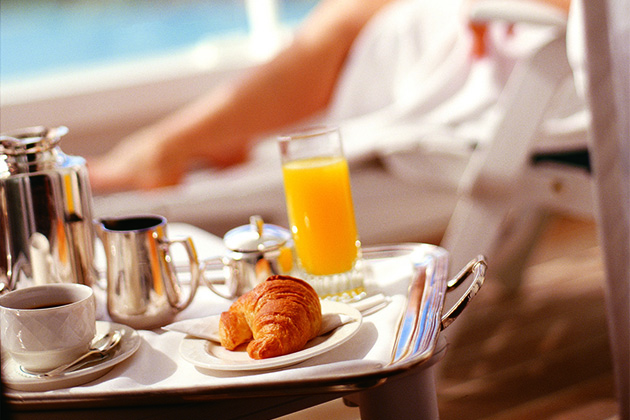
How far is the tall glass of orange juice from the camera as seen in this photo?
72 centimetres

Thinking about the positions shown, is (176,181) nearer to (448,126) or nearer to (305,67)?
(305,67)

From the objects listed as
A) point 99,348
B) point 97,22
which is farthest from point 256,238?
point 97,22

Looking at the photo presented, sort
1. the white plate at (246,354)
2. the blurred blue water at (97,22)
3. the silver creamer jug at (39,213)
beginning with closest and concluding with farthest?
the white plate at (246,354) → the silver creamer jug at (39,213) → the blurred blue water at (97,22)

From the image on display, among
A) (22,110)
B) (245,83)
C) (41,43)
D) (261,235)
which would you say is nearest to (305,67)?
(245,83)

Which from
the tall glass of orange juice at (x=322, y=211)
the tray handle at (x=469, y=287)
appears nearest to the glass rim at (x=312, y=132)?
the tall glass of orange juice at (x=322, y=211)

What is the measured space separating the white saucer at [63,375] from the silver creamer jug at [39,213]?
112 mm

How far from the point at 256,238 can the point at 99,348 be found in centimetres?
19

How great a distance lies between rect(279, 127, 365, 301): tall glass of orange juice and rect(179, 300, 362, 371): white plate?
14cm

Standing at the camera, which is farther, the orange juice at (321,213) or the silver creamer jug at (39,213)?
the orange juice at (321,213)

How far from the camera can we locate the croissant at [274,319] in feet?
1.67

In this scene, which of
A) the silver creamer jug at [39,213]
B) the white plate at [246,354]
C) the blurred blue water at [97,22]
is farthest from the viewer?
the blurred blue water at [97,22]

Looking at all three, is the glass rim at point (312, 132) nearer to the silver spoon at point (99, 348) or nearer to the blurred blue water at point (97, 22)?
the silver spoon at point (99, 348)

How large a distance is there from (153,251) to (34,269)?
0.36ft

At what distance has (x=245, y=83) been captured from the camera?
193 centimetres
